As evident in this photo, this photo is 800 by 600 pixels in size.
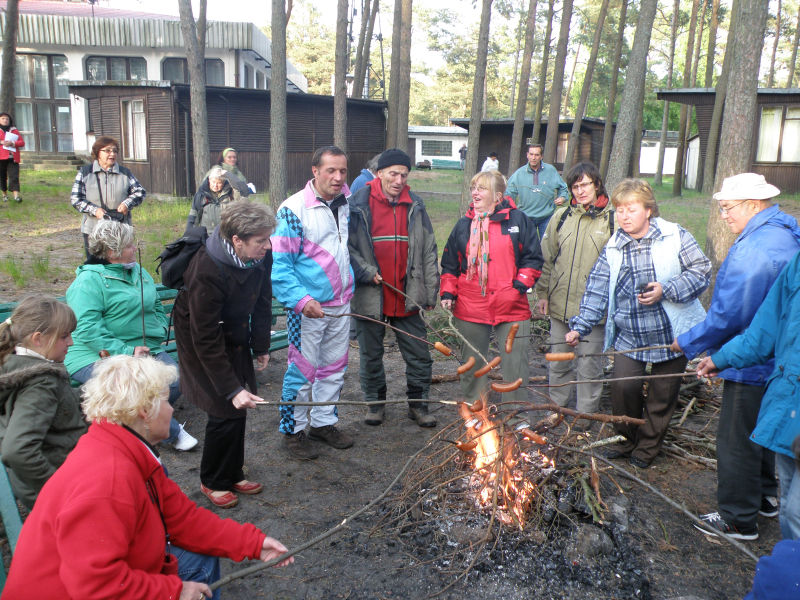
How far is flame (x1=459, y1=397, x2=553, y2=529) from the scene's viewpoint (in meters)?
3.49

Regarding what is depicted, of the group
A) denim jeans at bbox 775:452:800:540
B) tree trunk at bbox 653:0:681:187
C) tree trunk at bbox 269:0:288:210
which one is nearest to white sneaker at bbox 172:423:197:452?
denim jeans at bbox 775:452:800:540

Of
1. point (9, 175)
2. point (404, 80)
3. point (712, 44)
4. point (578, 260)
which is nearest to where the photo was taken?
point (578, 260)

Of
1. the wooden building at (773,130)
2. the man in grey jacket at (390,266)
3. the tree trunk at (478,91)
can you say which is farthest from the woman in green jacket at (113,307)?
the wooden building at (773,130)

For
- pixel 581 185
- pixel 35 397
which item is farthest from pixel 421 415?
pixel 35 397

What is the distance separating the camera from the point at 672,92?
2223 cm

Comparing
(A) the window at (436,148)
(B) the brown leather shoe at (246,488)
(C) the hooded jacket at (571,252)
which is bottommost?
(B) the brown leather shoe at (246,488)

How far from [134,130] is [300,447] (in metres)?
17.8

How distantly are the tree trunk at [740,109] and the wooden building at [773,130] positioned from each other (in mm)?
15591

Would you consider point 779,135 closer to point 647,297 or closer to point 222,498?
point 647,297

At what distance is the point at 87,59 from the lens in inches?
977

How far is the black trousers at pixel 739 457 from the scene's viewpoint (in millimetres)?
3605

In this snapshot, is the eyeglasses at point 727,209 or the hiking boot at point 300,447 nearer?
the eyeglasses at point 727,209

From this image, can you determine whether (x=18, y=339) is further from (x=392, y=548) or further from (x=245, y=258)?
(x=392, y=548)

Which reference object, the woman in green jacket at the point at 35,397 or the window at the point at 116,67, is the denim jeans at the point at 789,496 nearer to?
the woman in green jacket at the point at 35,397
